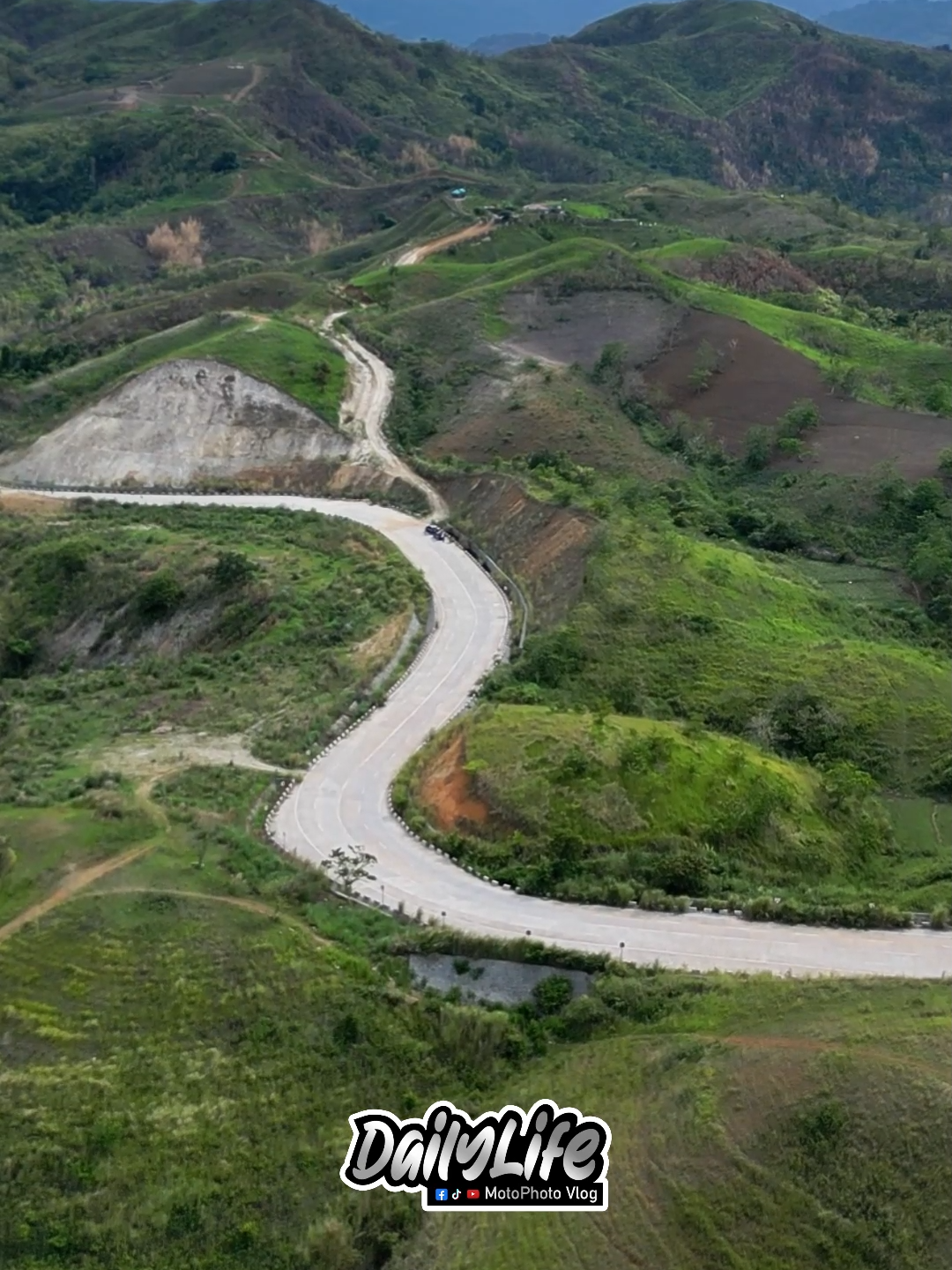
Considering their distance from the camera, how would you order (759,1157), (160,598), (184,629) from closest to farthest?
(759,1157) < (184,629) < (160,598)

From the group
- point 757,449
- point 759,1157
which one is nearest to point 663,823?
point 759,1157

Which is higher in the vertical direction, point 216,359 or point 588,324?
point 588,324

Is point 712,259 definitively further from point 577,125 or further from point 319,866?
point 577,125

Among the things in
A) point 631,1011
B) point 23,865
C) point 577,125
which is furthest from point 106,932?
point 577,125

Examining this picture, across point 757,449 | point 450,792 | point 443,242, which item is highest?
point 443,242

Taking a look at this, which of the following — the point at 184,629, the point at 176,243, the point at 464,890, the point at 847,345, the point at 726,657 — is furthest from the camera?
the point at 176,243

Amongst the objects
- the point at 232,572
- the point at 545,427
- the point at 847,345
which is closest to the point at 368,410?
the point at 545,427

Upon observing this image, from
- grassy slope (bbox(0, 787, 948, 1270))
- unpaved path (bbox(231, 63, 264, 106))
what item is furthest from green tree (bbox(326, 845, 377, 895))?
unpaved path (bbox(231, 63, 264, 106))

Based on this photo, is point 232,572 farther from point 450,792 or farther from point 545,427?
point 545,427

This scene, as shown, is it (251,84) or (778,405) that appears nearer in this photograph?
(778,405)
